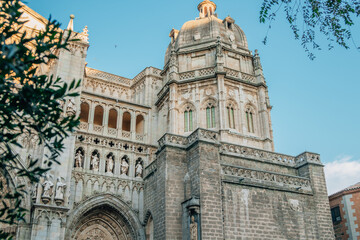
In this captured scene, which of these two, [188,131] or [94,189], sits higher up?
[188,131]

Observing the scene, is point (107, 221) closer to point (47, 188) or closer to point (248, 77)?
point (47, 188)

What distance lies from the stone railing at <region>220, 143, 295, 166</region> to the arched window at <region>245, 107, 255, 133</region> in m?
3.89

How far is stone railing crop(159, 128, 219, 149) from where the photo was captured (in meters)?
18.1

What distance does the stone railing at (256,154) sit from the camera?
1952cm

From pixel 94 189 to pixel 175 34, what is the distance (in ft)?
46.9

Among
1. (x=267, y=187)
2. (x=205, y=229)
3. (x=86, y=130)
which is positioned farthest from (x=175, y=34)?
(x=205, y=229)

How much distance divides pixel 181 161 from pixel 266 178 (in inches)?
169

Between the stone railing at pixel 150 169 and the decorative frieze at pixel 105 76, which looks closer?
the stone railing at pixel 150 169

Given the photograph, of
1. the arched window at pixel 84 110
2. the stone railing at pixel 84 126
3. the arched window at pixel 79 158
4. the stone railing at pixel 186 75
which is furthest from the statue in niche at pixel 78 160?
the stone railing at pixel 186 75

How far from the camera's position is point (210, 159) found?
57.9ft

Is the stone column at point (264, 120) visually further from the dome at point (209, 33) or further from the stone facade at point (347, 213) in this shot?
the stone facade at point (347, 213)

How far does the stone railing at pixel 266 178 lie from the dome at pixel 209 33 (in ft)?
37.9

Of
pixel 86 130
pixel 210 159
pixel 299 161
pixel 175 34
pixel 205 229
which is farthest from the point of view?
pixel 175 34

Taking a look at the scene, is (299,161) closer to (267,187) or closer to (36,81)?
(267,187)
